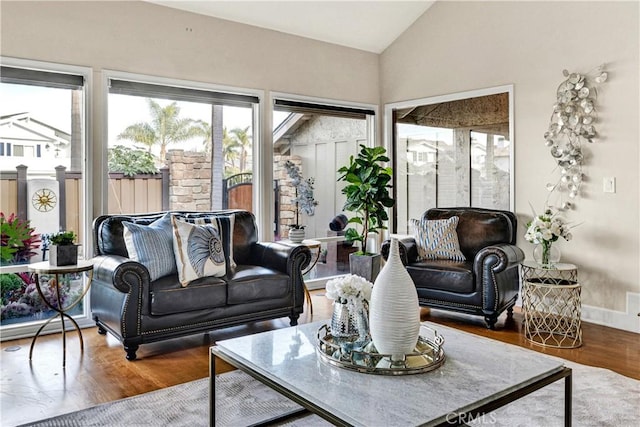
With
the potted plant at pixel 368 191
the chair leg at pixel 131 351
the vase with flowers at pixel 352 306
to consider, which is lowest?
the chair leg at pixel 131 351

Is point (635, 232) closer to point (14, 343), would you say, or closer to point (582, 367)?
point (582, 367)

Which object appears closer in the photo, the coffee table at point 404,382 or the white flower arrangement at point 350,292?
the coffee table at point 404,382

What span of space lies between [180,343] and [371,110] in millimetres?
3634

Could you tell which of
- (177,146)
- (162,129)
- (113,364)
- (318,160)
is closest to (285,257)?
(113,364)

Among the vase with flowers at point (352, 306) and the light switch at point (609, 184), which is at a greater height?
the light switch at point (609, 184)

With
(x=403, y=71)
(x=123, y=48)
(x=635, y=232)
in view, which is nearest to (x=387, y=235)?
(x=403, y=71)

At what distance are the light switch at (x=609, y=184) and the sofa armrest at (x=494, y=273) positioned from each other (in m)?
0.96

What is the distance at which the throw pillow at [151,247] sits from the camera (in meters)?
3.46

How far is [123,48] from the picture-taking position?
4207mm

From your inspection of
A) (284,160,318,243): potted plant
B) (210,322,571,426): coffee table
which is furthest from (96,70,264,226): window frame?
(210,322,571,426): coffee table

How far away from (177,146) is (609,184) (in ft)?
12.3

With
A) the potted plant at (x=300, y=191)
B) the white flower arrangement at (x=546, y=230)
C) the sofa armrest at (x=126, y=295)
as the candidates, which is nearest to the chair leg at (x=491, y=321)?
the white flower arrangement at (x=546, y=230)

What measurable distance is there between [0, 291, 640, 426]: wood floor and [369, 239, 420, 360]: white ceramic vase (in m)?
1.51

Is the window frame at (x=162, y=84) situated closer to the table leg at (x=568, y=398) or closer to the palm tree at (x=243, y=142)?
the palm tree at (x=243, y=142)
